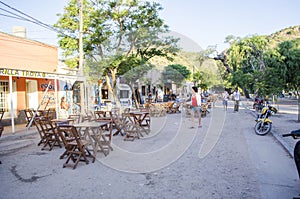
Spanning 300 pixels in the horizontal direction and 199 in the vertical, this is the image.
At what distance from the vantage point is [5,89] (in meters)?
12.0

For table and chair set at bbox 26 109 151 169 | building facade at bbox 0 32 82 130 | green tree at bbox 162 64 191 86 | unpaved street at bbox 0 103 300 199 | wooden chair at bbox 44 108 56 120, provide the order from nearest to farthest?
unpaved street at bbox 0 103 300 199 → table and chair set at bbox 26 109 151 169 → wooden chair at bbox 44 108 56 120 → building facade at bbox 0 32 82 130 → green tree at bbox 162 64 191 86

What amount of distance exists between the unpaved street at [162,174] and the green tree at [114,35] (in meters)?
10.1

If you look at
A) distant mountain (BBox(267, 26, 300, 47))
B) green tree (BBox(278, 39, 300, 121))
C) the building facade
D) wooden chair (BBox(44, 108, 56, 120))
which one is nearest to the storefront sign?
A: the building facade

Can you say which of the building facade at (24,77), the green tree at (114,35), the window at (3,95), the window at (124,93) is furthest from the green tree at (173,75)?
the window at (3,95)

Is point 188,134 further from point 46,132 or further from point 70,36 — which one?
point 70,36

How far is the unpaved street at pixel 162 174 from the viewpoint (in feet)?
12.2

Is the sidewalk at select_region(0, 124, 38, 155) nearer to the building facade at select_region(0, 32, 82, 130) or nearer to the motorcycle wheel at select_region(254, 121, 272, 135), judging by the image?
the building facade at select_region(0, 32, 82, 130)

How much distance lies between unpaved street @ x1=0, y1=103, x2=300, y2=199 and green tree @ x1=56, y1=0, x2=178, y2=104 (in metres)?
10.1

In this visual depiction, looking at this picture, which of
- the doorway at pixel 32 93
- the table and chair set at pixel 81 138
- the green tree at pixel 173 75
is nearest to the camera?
the table and chair set at pixel 81 138

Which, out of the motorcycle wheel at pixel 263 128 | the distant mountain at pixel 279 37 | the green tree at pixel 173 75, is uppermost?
the distant mountain at pixel 279 37

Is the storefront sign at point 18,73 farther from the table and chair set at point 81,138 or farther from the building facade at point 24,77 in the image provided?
the table and chair set at point 81,138

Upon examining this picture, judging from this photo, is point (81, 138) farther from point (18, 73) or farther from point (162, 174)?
point (18, 73)

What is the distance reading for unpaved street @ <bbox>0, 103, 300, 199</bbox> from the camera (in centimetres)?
373

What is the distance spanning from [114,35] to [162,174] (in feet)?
43.6
